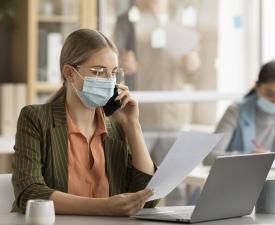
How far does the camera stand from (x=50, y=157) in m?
2.40

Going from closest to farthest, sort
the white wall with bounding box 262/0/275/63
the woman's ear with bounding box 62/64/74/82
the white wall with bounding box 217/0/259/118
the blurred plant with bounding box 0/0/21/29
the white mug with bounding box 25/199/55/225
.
→ 1. the white mug with bounding box 25/199/55/225
2. the woman's ear with bounding box 62/64/74/82
3. the blurred plant with bounding box 0/0/21/29
4. the white wall with bounding box 217/0/259/118
5. the white wall with bounding box 262/0/275/63

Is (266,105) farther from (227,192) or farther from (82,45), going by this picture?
(227,192)

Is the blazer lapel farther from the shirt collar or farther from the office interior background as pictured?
the office interior background

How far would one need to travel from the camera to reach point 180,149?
214 centimetres

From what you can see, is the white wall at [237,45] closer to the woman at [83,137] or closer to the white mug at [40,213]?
the woman at [83,137]

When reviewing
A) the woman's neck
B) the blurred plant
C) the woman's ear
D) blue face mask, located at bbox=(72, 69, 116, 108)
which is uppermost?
the blurred plant

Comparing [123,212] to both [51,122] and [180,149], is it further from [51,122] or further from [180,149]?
[51,122]

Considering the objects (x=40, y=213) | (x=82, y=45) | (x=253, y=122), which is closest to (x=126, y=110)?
(x=82, y=45)

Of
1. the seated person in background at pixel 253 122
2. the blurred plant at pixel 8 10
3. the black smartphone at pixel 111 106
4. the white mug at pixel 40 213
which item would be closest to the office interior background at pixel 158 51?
the blurred plant at pixel 8 10

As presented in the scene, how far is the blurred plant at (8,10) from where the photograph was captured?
5.28 m

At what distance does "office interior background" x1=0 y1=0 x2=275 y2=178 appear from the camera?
17.5ft

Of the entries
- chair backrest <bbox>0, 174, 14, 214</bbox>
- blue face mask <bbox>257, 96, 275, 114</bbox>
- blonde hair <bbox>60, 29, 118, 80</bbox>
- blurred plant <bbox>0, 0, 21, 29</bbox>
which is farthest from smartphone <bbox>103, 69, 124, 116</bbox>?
blurred plant <bbox>0, 0, 21, 29</bbox>

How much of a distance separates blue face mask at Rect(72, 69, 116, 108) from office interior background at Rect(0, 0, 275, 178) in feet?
8.22

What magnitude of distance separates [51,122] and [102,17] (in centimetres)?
319
